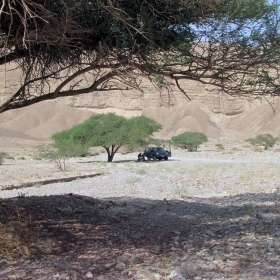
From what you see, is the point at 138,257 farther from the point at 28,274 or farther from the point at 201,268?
the point at 28,274

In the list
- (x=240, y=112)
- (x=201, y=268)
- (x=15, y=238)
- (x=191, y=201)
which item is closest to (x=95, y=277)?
(x=201, y=268)

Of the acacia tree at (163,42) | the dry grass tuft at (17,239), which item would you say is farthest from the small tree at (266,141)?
the dry grass tuft at (17,239)

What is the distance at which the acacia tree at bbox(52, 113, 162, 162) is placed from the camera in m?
41.2

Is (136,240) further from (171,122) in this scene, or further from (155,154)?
(171,122)

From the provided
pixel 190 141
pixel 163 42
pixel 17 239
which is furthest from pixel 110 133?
pixel 17 239

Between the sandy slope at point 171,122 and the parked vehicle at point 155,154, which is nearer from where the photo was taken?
the parked vehicle at point 155,154

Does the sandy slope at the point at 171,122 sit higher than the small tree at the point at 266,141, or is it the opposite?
the sandy slope at the point at 171,122

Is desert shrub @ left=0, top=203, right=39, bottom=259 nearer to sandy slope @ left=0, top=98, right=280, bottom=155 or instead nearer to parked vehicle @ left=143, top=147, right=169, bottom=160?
parked vehicle @ left=143, top=147, right=169, bottom=160

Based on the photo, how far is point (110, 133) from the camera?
4162 cm

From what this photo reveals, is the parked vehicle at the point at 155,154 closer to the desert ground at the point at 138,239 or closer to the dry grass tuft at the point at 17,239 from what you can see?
the desert ground at the point at 138,239

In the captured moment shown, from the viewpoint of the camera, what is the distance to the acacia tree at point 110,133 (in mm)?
41219

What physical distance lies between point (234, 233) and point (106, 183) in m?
12.3

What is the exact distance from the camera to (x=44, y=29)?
538 cm

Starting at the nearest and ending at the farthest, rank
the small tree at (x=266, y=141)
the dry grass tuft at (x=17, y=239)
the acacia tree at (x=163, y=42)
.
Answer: the dry grass tuft at (x=17, y=239)
the acacia tree at (x=163, y=42)
the small tree at (x=266, y=141)
